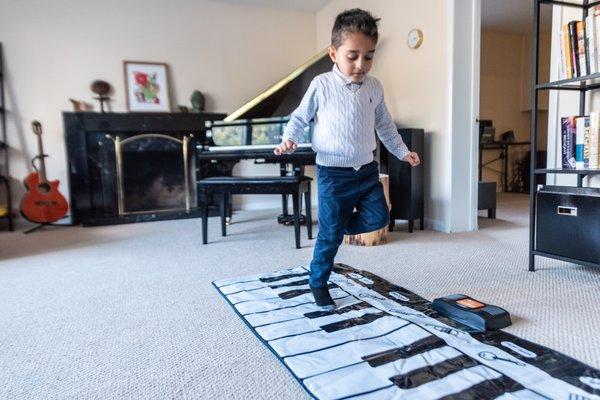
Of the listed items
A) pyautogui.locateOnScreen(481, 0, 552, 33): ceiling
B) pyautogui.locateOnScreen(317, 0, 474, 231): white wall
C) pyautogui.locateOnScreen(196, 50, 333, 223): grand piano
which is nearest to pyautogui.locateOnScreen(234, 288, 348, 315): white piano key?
pyautogui.locateOnScreen(196, 50, 333, 223): grand piano

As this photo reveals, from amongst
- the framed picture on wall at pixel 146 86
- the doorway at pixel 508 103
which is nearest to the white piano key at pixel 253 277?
the framed picture on wall at pixel 146 86

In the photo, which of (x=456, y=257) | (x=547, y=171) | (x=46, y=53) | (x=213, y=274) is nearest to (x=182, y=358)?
(x=213, y=274)

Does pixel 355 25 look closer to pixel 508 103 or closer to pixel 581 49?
pixel 581 49

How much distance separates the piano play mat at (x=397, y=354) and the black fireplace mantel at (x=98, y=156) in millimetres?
2683

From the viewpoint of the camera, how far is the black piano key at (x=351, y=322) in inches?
52.9

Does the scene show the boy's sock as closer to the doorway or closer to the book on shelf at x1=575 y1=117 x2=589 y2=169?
the book on shelf at x1=575 y1=117 x2=589 y2=169

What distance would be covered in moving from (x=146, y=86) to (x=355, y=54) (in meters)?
3.22

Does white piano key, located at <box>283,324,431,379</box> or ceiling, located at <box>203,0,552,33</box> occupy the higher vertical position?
ceiling, located at <box>203,0,552,33</box>

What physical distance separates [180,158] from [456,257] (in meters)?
2.91

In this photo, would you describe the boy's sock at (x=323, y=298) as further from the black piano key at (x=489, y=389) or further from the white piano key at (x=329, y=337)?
the black piano key at (x=489, y=389)

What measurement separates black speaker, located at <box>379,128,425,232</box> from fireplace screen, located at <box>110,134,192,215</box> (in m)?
2.12

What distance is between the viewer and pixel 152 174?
160 inches

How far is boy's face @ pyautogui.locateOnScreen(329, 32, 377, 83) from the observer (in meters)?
1.38

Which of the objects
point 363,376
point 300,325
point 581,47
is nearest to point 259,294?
point 300,325
